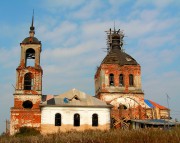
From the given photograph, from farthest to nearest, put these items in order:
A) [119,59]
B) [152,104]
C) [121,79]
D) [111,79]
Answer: [152,104]
[119,59]
[121,79]
[111,79]

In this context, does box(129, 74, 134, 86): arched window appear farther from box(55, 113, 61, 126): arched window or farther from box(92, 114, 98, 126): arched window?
box(55, 113, 61, 126): arched window

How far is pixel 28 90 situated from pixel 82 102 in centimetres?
542

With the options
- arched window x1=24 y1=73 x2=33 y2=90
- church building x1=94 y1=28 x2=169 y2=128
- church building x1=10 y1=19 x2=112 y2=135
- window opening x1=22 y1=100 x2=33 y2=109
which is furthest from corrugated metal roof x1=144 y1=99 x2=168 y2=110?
arched window x1=24 y1=73 x2=33 y2=90

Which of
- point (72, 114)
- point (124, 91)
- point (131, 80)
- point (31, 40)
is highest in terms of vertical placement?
point (31, 40)

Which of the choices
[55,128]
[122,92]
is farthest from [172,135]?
[122,92]

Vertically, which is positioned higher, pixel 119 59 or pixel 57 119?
pixel 119 59

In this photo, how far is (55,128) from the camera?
25469 mm

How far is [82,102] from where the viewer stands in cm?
2708

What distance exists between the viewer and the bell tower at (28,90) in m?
25.3

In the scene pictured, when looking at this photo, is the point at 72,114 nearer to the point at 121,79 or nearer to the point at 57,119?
the point at 57,119

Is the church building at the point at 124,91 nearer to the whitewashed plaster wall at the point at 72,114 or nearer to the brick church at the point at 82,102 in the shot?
the brick church at the point at 82,102

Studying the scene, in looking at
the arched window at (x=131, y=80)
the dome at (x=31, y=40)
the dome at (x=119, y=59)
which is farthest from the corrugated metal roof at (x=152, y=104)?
the dome at (x=31, y=40)

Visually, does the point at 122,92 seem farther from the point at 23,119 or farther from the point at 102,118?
the point at 23,119

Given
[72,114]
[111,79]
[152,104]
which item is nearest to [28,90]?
[72,114]
